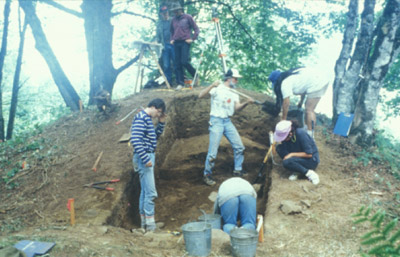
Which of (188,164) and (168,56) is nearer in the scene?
(188,164)

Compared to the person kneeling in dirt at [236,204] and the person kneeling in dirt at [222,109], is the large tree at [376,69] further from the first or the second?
the person kneeling in dirt at [236,204]

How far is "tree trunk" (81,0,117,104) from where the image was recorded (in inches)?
397

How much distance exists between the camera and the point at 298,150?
5809 millimetres

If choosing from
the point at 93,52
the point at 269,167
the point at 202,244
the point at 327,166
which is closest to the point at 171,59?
the point at 93,52

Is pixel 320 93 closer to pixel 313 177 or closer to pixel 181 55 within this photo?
pixel 313 177

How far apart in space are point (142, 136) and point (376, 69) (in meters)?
5.43

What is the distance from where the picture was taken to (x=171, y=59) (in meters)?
10.7

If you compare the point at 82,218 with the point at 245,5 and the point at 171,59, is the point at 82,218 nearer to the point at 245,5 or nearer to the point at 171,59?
the point at 171,59

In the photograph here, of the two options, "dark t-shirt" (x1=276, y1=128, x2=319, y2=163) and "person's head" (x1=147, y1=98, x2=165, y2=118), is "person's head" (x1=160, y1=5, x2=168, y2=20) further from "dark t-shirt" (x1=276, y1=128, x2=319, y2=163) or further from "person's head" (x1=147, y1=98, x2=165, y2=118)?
"dark t-shirt" (x1=276, y1=128, x2=319, y2=163)

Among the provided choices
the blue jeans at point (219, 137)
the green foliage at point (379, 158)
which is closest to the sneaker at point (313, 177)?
the green foliage at point (379, 158)

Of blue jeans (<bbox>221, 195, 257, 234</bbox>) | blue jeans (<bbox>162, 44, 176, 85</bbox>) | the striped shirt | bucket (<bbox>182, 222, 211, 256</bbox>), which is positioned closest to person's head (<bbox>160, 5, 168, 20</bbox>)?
blue jeans (<bbox>162, 44, 176, 85</bbox>)

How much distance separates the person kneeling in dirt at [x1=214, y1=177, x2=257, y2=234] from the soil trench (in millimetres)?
1634

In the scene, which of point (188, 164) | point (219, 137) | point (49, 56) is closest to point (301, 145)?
point (219, 137)

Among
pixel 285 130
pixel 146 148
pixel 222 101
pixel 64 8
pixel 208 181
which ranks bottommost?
pixel 208 181
